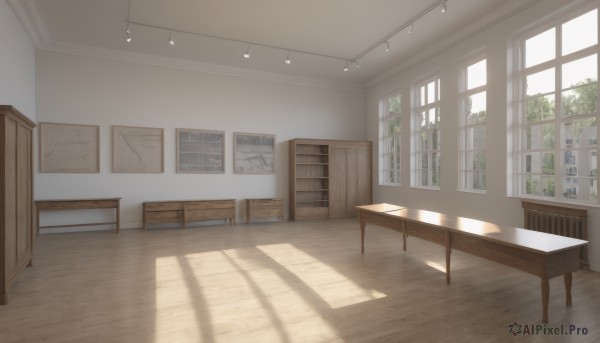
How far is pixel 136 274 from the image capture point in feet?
12.9

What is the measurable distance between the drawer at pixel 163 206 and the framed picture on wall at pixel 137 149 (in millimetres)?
843

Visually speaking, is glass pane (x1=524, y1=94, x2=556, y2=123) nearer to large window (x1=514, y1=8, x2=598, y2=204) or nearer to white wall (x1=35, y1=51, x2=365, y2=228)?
large window (x1=514, y1=8, x2=598, y2=204)

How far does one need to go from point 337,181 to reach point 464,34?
430 cm

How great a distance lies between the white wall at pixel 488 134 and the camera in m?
5.00

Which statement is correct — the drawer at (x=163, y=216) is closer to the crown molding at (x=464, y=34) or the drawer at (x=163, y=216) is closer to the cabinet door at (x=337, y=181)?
the cabinet door at (x=337, y=181)

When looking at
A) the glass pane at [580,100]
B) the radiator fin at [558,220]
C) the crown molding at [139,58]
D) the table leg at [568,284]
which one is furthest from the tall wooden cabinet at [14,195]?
the glass pane at [580,100]

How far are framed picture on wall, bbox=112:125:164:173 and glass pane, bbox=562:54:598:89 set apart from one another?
742cm

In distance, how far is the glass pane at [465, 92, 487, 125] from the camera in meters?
5.82

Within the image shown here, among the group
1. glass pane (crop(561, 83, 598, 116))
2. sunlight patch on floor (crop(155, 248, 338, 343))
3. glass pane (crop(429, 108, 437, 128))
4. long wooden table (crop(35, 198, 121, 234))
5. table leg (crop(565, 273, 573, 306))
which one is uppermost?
glass pane (crop(429, 108, 437, 128))

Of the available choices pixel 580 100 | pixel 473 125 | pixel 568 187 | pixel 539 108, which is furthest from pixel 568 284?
pixel 473 125

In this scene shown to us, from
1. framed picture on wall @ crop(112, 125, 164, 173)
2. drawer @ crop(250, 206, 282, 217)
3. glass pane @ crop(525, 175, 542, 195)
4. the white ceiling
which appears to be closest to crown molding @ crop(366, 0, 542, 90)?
the white ceiling

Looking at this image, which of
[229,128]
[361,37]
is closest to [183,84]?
[229,128]

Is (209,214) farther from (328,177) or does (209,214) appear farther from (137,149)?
(328,177)

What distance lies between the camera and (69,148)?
653 cm
